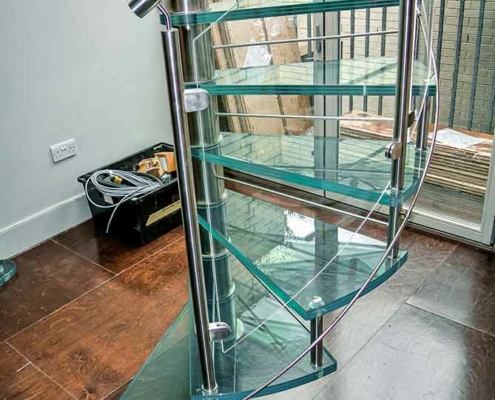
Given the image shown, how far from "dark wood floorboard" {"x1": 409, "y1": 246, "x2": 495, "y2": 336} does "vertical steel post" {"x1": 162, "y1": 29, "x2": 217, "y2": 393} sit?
54.8 inches

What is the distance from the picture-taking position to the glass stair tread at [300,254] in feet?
5.05

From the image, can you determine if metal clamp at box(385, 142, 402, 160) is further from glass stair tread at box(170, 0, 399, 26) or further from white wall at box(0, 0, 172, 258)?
white wall at box(0, 0, 172, 258)

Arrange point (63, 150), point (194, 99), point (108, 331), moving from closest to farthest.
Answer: point (194, 99)
point (108, 331)
point (63, 150)

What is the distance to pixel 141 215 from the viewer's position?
3072 mm

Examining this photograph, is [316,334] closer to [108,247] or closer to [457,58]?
[457,58]

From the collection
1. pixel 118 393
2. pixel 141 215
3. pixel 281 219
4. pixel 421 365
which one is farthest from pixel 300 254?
pixel 141 215

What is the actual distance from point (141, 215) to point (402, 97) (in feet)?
6.31

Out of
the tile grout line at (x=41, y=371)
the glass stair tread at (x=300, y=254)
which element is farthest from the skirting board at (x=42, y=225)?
the glass stair tread at (x=300, y=254)

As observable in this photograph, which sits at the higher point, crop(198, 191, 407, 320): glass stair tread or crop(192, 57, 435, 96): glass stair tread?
crop(192, 57, 435, 96): glass stair tread

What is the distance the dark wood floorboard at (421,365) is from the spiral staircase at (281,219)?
0.52 m

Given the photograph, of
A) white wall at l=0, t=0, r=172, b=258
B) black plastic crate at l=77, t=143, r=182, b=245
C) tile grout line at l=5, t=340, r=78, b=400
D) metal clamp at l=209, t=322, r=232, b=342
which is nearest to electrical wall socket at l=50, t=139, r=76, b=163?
white wall at l=0, t=0, r=172, b=258

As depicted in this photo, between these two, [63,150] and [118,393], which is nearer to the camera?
[118,393]

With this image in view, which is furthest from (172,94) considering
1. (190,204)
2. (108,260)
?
(108,260)

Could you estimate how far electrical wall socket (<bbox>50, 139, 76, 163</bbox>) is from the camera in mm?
3166
